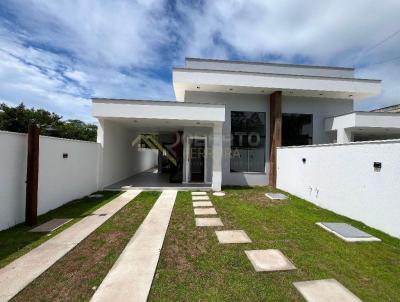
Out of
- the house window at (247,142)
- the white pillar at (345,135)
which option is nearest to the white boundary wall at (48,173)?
the house window at (247,142)

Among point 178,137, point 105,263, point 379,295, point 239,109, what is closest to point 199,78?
point 239,109

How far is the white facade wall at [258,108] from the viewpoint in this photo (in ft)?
39.5

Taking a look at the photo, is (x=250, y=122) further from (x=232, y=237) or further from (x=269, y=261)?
(x=269, y=261)

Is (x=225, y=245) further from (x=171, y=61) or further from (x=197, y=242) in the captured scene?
(x=171, y=61)

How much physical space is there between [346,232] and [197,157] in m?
8.04

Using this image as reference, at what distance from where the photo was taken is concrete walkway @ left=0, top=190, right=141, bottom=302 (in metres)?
2.83

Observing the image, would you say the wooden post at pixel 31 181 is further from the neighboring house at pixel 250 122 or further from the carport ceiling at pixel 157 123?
the carport ceiling at pixel 157 123

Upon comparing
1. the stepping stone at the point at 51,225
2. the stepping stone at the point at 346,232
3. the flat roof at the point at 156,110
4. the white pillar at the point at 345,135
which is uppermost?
the flat roof at the point at 156,110

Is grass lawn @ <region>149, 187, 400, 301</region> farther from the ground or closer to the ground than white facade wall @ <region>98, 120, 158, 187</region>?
closer to the ground

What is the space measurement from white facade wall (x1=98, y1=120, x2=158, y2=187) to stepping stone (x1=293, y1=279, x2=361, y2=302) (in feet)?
30.1

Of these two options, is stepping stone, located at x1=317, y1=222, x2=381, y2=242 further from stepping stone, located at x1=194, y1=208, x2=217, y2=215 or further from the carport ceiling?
the carport ceiling

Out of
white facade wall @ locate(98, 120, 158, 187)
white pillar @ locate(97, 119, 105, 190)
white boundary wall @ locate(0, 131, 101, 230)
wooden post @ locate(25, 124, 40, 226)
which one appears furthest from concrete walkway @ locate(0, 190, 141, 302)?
white facade wall @ locate(98, 120, 158, 187)

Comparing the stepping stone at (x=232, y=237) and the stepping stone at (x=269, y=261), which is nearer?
the stepping stone at (x=269, y=261)

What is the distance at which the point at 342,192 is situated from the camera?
647cm
